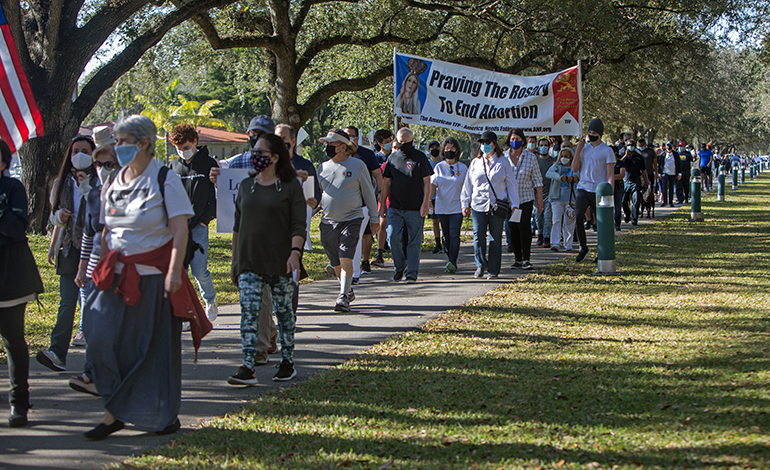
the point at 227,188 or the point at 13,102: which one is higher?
the point at 13,102

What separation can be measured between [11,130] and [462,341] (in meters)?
4.40

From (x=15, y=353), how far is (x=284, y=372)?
1876mm

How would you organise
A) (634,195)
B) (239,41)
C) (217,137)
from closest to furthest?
1. (239,41)
2. (634,195)
3. (217,137)

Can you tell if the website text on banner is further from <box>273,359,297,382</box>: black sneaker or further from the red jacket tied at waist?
the red jacket tied at waist

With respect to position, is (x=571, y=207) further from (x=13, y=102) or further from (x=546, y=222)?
(x=13, y=102)

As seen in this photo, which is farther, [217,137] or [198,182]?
[217,137]

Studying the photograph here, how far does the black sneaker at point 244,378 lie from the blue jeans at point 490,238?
5.48 m

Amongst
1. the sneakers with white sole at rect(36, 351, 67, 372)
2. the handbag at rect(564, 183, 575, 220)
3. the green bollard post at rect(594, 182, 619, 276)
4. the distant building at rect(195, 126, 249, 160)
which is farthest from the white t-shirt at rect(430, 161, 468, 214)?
the distant building at rect(195, 126, 249, 160)

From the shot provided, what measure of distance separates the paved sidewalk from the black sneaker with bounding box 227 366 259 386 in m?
0.06

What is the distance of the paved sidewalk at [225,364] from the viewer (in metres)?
4.57

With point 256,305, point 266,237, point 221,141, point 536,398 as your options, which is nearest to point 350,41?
point 266,237

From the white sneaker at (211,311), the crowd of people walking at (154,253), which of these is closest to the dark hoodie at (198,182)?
the crowd of people walking at (154,253)

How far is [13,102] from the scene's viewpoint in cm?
675

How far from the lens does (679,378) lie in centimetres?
565
